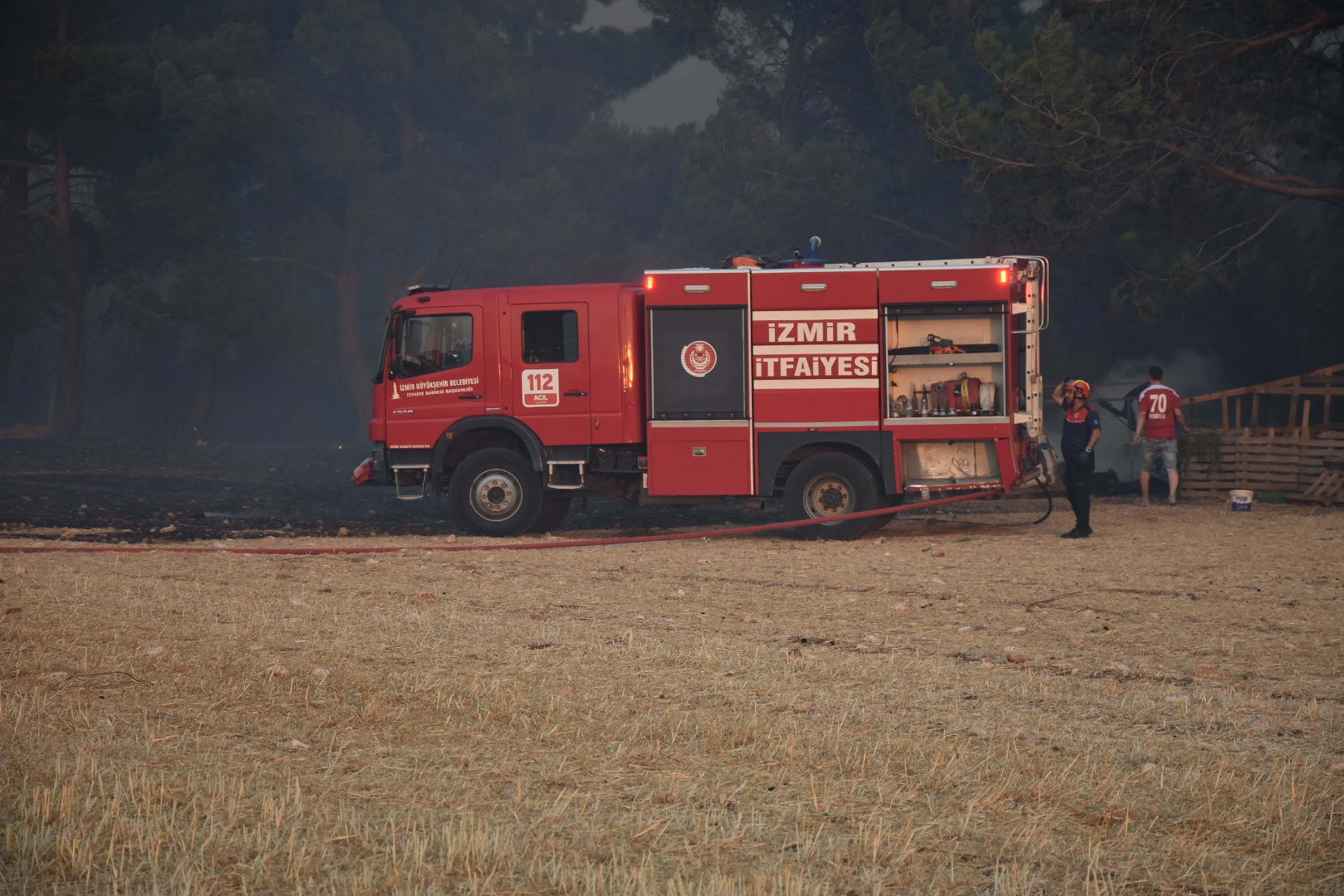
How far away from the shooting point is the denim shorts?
18.8 meters

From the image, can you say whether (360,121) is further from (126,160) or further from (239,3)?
(126,160)

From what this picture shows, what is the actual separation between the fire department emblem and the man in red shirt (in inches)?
240

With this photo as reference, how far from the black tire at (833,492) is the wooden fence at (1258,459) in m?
7.18

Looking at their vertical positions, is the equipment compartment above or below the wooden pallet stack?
above

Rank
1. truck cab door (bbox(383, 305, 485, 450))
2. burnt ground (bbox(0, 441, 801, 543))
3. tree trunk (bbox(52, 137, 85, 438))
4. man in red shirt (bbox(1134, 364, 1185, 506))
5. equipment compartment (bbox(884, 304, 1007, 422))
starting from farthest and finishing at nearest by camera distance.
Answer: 1. tree trunk (bbox(52, 137, 85, 438))
2. burnt ground (bbox(0, 441, 801, 543))
3. man in red shirt (bbox(1134, 364, 1185, 506))
4. truck cab door (bbox(383, 305, 485, 450))
5. equipment compartment (bbox(884, 304, 1007, 422))

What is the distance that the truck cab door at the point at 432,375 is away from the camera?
16.5 metres

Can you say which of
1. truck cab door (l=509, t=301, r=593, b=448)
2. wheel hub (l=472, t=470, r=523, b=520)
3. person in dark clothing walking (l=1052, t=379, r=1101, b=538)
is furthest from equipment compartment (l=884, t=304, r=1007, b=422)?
wheel hub (l=472, t=470, r=523, b=520)

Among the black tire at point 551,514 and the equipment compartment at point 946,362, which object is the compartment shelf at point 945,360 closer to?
the equipment compartment at point 946,362

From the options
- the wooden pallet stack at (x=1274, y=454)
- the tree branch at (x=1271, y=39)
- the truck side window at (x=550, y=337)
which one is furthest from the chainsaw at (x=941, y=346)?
the tree branch at (x=1271, y=39)

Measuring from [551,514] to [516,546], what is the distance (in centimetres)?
241

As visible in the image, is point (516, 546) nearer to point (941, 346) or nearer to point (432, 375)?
point (432, 375)

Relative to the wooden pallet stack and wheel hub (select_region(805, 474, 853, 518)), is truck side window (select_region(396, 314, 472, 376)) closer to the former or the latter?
wheel hub (select_region(805, 474, 853, 518))

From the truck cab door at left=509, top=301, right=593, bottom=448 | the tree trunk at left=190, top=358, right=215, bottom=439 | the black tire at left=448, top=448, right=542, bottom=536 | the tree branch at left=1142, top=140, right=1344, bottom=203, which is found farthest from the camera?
the tree trunk at left=190, top=358, right=215, bottom=439

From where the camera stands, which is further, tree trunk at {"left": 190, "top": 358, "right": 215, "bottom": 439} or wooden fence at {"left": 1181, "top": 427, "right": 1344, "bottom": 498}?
tree trunk at {"left": 190, "top": 358, "right": 215, "bottom": 439}
